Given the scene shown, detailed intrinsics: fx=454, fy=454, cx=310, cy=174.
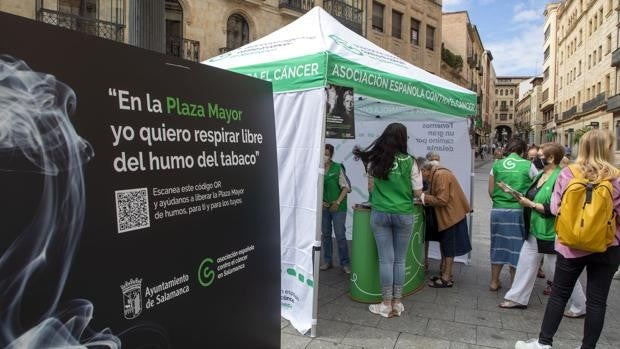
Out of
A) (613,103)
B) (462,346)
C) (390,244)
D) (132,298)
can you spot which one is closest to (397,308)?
(390,244)

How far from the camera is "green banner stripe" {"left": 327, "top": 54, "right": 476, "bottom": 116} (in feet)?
13.8

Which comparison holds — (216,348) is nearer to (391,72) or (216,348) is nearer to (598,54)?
(391,72)

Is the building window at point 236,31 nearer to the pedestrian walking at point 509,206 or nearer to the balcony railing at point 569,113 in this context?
the pedestrian walking at point 509,206

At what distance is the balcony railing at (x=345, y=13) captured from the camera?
2153cm

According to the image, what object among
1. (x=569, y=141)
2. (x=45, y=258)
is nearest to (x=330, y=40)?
(x=45, y=258)

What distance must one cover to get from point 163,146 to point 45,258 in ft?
2.08

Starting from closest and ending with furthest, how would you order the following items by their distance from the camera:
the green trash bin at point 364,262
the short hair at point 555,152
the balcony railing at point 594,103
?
the short hair at point 555,152
the green trash bin at point 364,262
the balcony railing at point 594,103

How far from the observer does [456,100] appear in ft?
19.8

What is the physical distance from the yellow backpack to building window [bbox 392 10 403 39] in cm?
2695

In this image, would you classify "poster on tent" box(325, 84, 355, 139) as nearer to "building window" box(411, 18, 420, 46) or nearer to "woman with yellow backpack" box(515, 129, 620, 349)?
"woman with yellow backpack" box(515, 129, 620, 349)

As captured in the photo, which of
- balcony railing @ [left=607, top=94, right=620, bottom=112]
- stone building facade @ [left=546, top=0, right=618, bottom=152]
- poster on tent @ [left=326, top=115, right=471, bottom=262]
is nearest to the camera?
poster on tent @ [left=326, top=115, right=471, bottom=262]

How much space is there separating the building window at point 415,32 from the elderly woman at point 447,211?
27.2 meters

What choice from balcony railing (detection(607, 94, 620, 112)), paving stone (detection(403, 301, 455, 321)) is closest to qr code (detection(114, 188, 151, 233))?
paving stone (detection(403, 301, 455, 321))

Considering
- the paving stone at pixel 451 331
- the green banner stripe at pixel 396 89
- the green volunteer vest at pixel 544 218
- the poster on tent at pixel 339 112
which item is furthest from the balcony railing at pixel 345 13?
the paving stone at pixel 451 331
